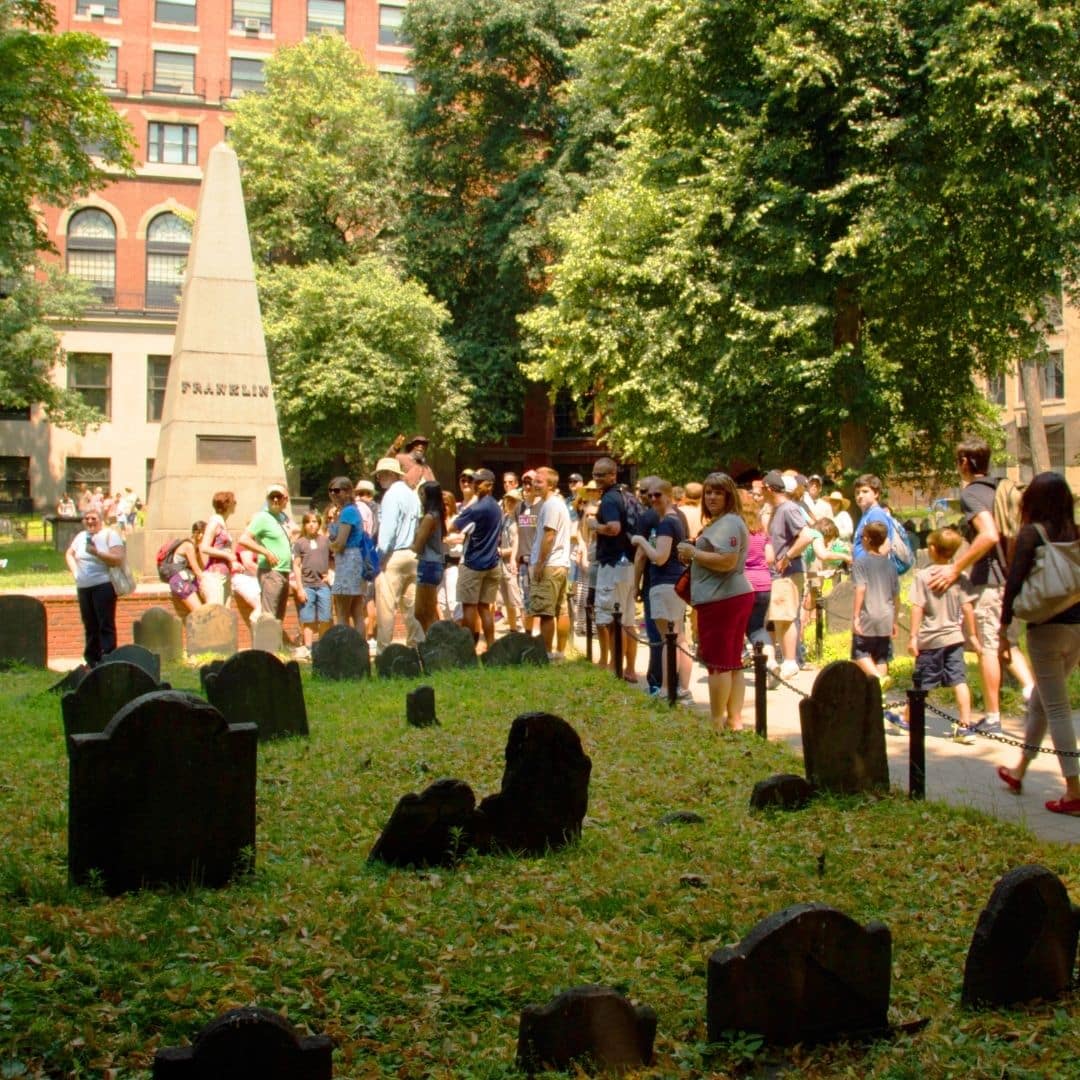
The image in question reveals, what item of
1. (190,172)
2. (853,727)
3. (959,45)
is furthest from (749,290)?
(190,172)

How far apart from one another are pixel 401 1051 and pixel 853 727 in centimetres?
414

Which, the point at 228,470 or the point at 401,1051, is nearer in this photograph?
the point at 401,1051

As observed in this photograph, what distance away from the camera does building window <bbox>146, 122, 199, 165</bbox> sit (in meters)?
51.6

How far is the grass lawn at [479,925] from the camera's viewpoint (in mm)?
3910

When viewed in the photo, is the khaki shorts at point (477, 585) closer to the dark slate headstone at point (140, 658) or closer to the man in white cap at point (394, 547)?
the man in white cap at point (394, 547)

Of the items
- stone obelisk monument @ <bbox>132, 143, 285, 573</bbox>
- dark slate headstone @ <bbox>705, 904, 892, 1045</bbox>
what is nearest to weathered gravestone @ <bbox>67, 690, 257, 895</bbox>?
dark slate headstone @ <bbox>705, 904, 892, 1045</bbox>

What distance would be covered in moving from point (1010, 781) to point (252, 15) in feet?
171

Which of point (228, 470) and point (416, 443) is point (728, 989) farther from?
point (228, 470)

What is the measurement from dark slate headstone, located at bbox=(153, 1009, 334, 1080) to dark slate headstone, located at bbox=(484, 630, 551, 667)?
9.15 metres

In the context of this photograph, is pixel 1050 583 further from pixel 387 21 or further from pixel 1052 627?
pixel 387 21

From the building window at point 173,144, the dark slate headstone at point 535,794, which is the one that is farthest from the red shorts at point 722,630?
the building window at point 173,144

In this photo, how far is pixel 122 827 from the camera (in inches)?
205

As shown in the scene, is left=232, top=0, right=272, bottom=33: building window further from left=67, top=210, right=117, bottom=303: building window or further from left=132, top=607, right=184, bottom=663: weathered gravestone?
left=132, top=607, right=184, bottom=663: weathered gravestone

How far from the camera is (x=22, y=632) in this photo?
13664 mm
